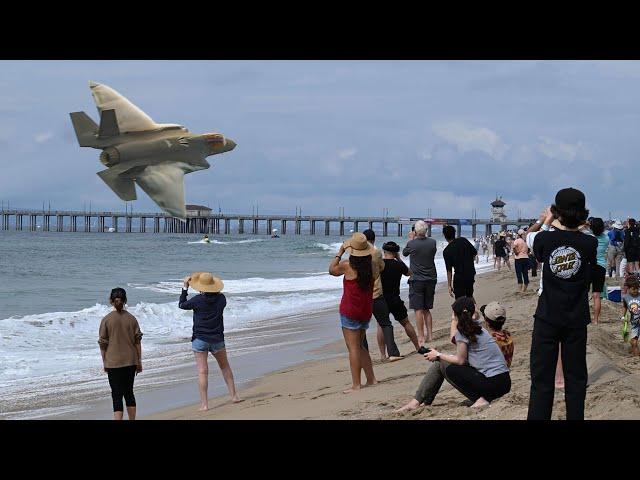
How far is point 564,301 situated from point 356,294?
3.76 meters

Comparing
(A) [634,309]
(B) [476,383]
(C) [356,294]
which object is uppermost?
(C) [356,294]

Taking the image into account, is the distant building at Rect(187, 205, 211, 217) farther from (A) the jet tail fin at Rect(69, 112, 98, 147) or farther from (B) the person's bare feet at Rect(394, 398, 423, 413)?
(B) the person's bare feet at Rect(394, 398, 423, 413)

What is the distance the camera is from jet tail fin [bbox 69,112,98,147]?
16.8 feet

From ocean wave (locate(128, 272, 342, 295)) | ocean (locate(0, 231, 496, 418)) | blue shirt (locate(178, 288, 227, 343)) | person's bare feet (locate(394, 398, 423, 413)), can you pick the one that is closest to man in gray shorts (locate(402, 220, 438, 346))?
ocean (locate(0, 231, 496, 418))

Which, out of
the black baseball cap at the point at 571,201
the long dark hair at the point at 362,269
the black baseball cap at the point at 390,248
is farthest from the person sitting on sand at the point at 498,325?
the black baseball cap at the point at 390,248

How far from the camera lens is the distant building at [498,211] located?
8338 centimetres

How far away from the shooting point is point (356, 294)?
959cm

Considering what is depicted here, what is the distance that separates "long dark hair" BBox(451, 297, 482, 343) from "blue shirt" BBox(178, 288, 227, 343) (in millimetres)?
2744

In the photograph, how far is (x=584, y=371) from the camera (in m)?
6.21

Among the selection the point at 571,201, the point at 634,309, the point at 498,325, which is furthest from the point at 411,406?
the point at 634,309

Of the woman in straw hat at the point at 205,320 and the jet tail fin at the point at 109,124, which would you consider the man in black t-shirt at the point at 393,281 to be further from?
the jet tail fin at the point at 109,124

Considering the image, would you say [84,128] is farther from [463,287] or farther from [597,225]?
[597,225]
